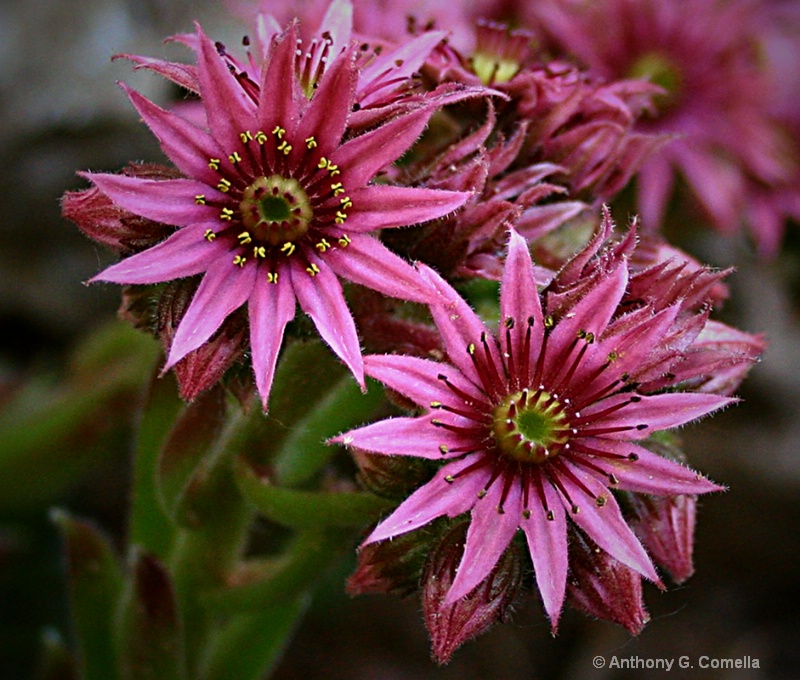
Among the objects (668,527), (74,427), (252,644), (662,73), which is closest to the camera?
(668,527)

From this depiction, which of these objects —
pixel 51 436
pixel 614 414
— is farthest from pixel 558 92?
pixel 51 436

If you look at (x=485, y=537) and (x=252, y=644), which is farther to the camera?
(x=252, y=644)

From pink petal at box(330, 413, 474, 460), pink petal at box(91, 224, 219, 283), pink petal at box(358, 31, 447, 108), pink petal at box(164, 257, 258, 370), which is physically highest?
pink petal at box(358, 31, 447, 108)

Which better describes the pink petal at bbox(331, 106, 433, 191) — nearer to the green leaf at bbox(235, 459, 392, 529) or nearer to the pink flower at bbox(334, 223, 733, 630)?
the pink flower at bbox(334, 223, 733, 630)

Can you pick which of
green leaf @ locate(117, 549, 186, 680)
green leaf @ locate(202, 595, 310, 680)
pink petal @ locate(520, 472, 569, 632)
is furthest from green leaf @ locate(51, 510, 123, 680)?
pink petal @ locate(520, 472, 569, 632)

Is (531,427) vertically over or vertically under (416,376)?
under

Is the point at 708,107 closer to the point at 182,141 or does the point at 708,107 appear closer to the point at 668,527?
the point at 668,527

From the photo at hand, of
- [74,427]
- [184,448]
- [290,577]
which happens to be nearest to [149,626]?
[290,577]

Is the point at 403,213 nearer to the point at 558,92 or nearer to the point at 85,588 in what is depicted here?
the point at 558,92

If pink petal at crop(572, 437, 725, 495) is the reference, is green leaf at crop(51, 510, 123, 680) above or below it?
below
